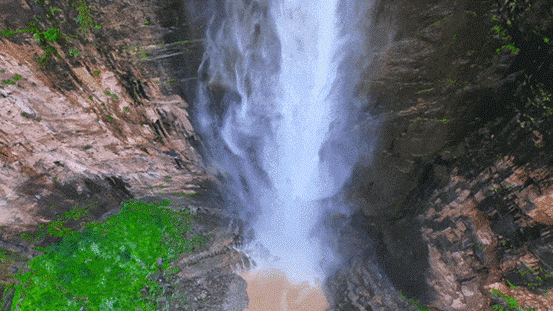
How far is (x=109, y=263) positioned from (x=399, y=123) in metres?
6.85

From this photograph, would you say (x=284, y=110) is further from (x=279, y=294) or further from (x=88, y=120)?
(x=279, y=294)

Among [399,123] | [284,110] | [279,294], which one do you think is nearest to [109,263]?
[279,294]

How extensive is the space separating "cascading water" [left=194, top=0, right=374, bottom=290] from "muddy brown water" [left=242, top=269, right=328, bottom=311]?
1.00ft

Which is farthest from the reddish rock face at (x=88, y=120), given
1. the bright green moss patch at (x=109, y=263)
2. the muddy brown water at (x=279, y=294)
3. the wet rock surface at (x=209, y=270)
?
the muddy brown water at (x=279, y=294)

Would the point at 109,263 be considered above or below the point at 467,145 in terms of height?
above

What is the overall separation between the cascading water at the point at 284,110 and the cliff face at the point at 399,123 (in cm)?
41

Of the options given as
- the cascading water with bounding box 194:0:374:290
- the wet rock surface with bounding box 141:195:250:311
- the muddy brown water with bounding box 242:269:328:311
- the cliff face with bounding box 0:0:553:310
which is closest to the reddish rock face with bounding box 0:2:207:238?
the cliff face with bounding box 0:0:553:310

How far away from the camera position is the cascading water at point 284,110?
15.9 ft

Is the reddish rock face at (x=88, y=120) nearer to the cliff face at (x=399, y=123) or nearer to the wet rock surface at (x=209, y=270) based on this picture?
the cliff face at (x=399, y=123)

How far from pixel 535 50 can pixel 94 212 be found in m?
8.60

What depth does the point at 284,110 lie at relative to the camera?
609 cm

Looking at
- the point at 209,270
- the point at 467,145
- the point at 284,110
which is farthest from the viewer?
the point at 209,270

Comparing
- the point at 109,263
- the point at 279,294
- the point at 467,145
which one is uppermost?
the point at 109,263

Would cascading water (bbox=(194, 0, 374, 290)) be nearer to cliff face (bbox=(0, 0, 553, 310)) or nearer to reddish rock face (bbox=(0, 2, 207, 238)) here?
cliff face (bbox=(0, 0, 553, 310))
